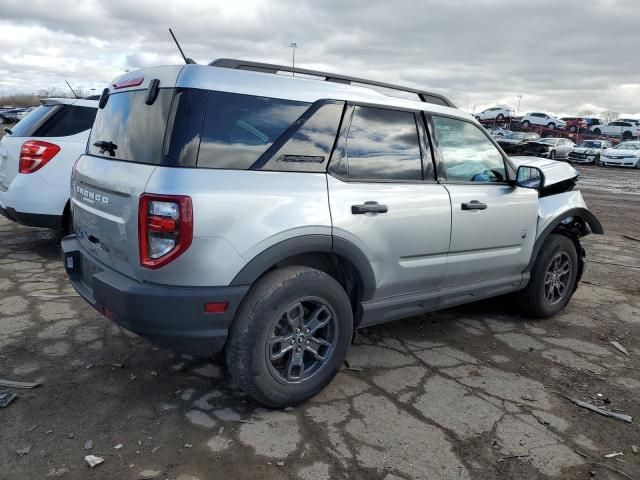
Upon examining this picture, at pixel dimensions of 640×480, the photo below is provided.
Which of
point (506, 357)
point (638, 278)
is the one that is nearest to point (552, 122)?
point (638, 278)

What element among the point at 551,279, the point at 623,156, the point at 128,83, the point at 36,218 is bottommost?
the point at 551,279

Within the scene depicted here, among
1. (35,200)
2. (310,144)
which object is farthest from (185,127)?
(35,200)

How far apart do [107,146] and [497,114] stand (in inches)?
1995

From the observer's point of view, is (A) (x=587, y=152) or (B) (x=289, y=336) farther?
(A) (x=587, y=152)

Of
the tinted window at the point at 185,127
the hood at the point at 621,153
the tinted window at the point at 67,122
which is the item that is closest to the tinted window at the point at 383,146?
the tinted window at the point at 185,127

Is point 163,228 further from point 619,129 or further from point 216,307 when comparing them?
point 619,129

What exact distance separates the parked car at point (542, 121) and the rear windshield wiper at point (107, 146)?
158 feet

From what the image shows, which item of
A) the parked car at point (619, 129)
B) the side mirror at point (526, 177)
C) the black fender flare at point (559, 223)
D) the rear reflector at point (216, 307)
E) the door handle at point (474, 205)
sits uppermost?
the parked car at point (619, 129)

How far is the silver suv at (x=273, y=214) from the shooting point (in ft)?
Answer: 8.75

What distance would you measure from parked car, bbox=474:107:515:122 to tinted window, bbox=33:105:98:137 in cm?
4641

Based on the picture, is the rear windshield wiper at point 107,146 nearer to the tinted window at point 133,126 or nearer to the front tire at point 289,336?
the tinted window at point 133,126

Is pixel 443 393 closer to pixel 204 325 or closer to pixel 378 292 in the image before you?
pixel 378 292

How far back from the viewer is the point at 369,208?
322 centimetres

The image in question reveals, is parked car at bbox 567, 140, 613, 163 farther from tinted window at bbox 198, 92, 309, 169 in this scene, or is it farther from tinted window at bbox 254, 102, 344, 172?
tinted window at bbox 198, 92, 309, 169
